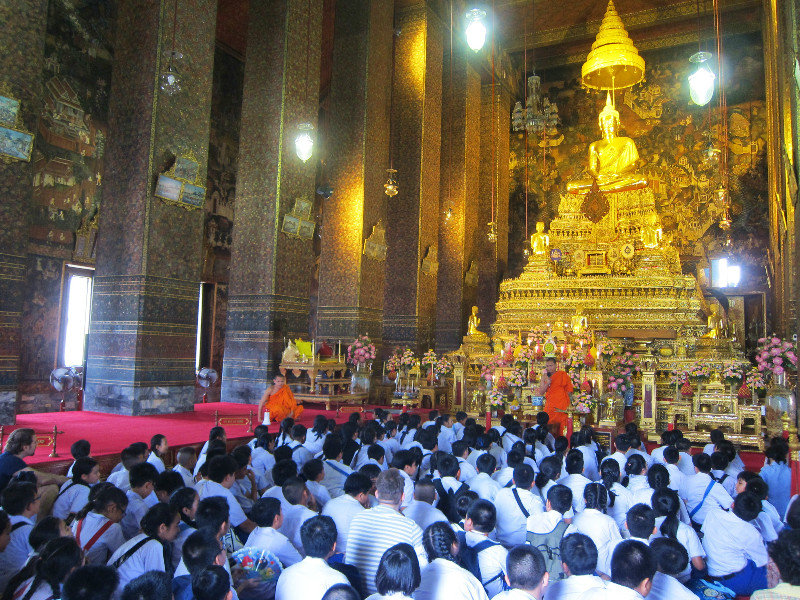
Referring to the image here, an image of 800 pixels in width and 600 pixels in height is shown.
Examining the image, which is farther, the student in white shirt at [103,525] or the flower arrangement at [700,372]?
the flower arrangement at [700,372]

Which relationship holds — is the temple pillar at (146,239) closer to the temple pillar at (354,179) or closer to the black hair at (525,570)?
the temple pillar at (354,179)

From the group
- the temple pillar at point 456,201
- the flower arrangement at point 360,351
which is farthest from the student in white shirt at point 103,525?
the temple pillar at point 456,201

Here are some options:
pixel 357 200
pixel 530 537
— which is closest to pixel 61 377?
pixel 357 200

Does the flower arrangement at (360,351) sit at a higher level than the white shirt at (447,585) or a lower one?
higher

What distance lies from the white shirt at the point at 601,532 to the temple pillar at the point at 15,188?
603 cm

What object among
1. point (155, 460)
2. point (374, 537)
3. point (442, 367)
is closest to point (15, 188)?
point (155, 460)

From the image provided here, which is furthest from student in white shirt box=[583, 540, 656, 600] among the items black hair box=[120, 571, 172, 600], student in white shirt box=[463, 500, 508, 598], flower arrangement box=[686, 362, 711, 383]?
flower arrangement box=[686, 362, 711, 383]

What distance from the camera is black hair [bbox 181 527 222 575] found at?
2.63 metres

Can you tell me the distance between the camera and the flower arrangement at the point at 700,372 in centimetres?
1003

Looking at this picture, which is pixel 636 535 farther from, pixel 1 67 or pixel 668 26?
pixel 668 26

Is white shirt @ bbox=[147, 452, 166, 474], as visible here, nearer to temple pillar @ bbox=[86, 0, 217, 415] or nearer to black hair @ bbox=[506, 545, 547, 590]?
black hair @ bbox=[506, 545, 547, 590]

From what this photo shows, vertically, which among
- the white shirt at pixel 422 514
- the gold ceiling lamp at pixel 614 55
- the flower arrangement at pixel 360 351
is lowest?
the white shirt at pixel 422 514

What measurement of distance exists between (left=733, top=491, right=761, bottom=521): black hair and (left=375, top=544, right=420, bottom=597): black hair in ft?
7.94

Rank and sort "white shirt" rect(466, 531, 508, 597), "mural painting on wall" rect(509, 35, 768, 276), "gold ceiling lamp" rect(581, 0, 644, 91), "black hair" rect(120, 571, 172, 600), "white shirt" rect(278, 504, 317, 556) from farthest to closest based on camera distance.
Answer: "mural painting on wall" rect(509, 35, 768, 276), "gold ceiling lamp" rect(581, 0, 644, 91), "white shirt" rect(278, 504, 317, 556), "white shirt" rect(466, 531, 508, 597), "black hair" rect(120, 571, 172, 600)
